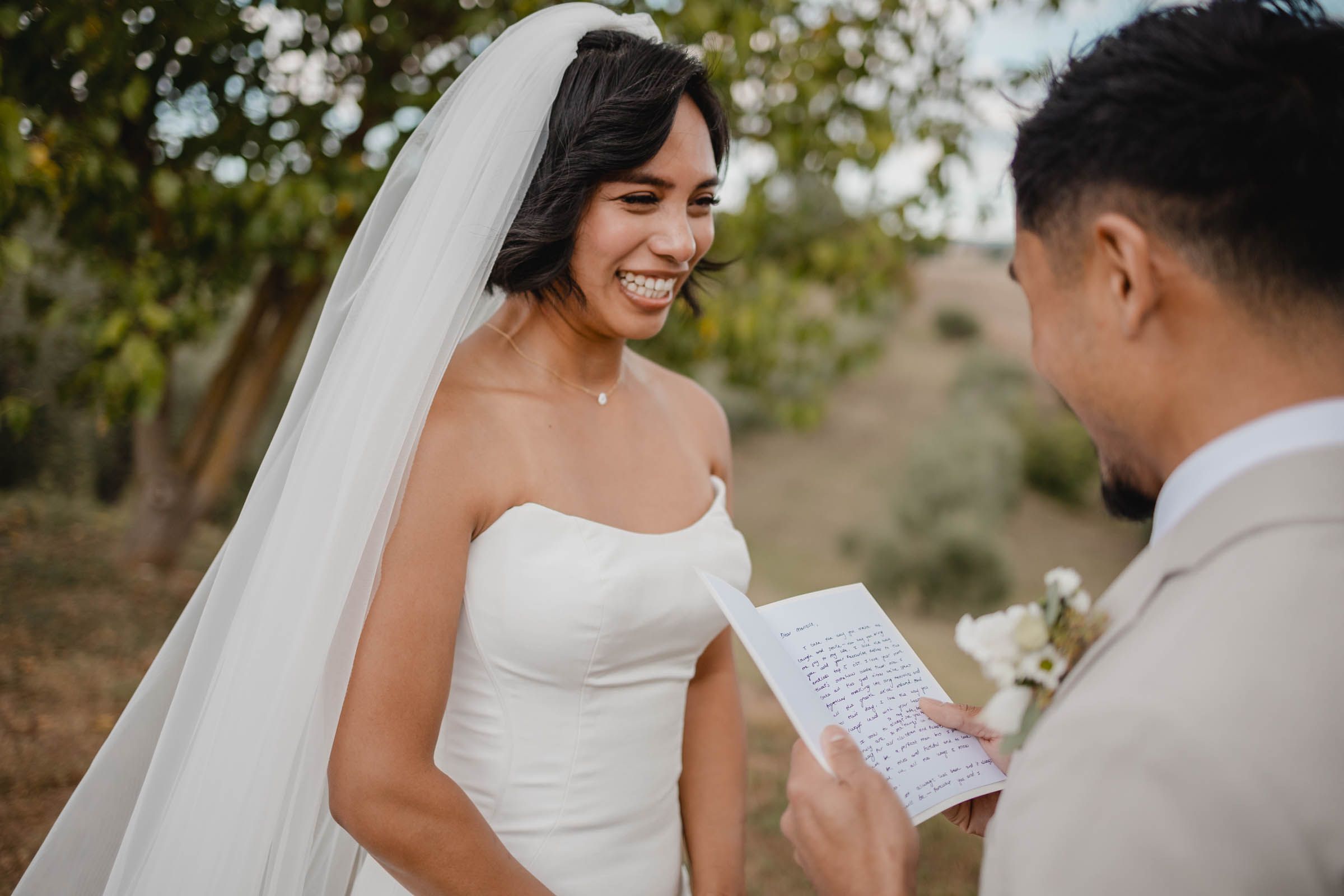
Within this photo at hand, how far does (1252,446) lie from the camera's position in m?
1.09

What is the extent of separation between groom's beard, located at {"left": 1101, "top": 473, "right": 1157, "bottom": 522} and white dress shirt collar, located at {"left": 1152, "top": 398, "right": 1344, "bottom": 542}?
0.11 metres

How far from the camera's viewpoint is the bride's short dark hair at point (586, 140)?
2035mm

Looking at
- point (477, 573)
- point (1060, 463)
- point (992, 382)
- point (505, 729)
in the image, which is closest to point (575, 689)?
point (505, 729)

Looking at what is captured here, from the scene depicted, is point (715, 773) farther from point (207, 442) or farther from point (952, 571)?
point (952, 571)

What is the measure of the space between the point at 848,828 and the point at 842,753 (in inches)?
4.1

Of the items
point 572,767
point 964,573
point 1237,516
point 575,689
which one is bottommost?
point 964,573

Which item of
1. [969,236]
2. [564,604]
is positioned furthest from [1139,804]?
[969,236]

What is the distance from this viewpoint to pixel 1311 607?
3.18 ft

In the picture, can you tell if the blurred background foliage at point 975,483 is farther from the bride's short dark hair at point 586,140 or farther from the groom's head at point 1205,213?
Result: the groom's head at point 1205,213

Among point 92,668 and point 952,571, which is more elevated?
point 92,668

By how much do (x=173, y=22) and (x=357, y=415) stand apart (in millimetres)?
1986

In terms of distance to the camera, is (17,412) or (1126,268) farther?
(17,412)

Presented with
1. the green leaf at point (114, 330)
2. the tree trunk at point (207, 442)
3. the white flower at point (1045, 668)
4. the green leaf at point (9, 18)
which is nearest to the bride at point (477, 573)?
the white flower at point (1045, 668)

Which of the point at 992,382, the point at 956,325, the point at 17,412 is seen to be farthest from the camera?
the point at 956,325
